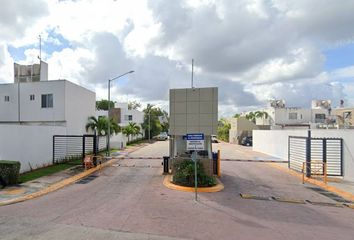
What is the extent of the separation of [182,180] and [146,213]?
4527mm

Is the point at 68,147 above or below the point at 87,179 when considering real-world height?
above

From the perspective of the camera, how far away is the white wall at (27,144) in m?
15.2

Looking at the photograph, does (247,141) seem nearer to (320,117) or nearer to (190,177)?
(320,117)

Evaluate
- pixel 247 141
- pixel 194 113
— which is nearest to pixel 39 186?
pixel 194 113

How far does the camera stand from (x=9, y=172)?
1304cm

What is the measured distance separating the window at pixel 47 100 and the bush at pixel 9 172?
1358 cm

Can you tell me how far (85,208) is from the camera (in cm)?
947

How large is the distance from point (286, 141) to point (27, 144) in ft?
69.0

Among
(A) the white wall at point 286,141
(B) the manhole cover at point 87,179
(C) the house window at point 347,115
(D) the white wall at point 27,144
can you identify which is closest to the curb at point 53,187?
(B) the manhole cover at point 87,179

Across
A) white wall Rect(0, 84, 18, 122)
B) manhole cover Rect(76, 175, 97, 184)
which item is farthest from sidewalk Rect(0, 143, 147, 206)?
white wall Rect(0, 84, 18, 122)

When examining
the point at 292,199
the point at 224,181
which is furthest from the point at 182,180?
the point at 292,199

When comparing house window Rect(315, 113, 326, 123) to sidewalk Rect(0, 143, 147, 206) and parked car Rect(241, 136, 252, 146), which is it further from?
sidewalk Rect(0, 143, 147, 206)

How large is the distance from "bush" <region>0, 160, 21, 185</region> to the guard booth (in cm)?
809

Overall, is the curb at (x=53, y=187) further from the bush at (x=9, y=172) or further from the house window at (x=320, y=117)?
the house window at (x=320, y=117)
